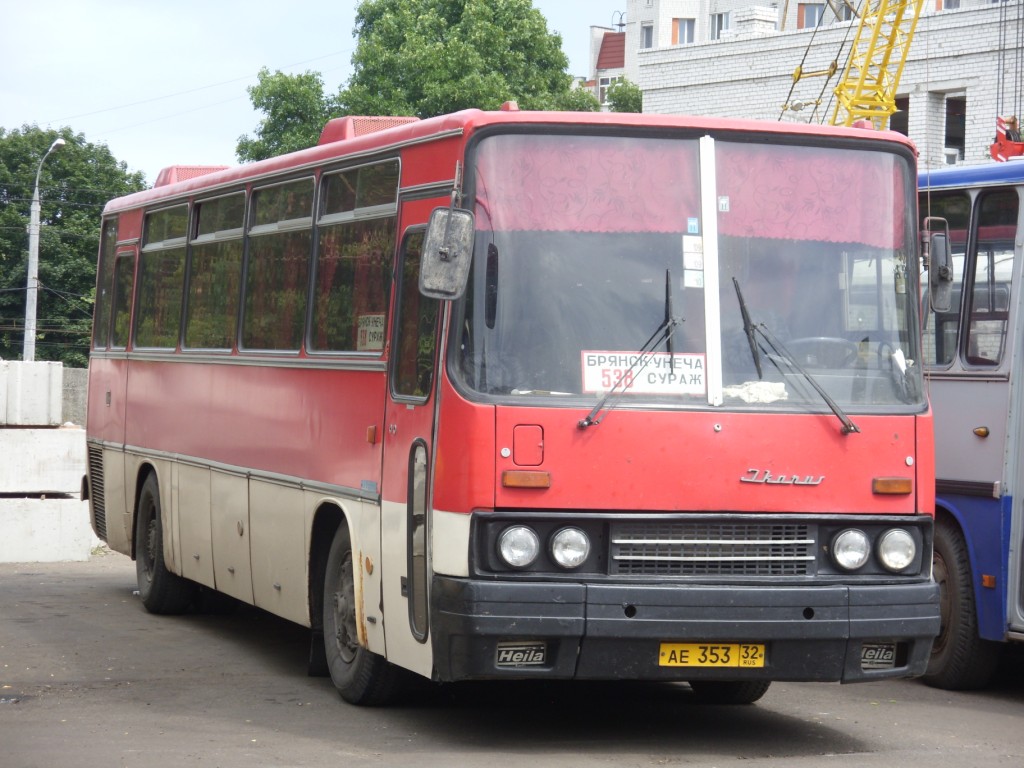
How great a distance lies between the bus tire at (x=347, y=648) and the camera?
945 centimetres

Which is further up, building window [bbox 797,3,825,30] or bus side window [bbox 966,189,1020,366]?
building window [bbox 797,3,825,30]

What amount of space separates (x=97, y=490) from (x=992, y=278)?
8.29 meters

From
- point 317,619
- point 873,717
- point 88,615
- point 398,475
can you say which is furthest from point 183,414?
point 873,717

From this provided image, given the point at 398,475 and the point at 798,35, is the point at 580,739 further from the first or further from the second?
the point at 798,35

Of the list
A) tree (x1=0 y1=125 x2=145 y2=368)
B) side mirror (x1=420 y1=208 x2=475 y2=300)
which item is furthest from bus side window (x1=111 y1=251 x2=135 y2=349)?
tree (x1=0 y1=125 x2=145 y2=368)

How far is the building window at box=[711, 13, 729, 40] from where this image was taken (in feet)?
240

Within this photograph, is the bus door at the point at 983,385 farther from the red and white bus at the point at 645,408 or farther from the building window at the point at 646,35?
the building window at the point at 646,35

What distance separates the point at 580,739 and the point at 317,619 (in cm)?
209

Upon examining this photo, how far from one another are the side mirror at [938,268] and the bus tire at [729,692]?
89.8 inches

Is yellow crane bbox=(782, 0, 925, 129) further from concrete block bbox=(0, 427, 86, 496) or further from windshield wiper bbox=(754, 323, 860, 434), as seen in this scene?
windshield wiper bbox=(754, 323, 860, 434)

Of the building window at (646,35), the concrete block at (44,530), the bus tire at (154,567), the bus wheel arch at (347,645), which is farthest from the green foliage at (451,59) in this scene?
the bus wheel arch at (347,645)

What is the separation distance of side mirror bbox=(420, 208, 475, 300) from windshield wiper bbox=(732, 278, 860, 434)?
127cm

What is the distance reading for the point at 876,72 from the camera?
124 ft

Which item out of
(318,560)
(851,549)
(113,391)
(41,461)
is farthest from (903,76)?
(851,549)
